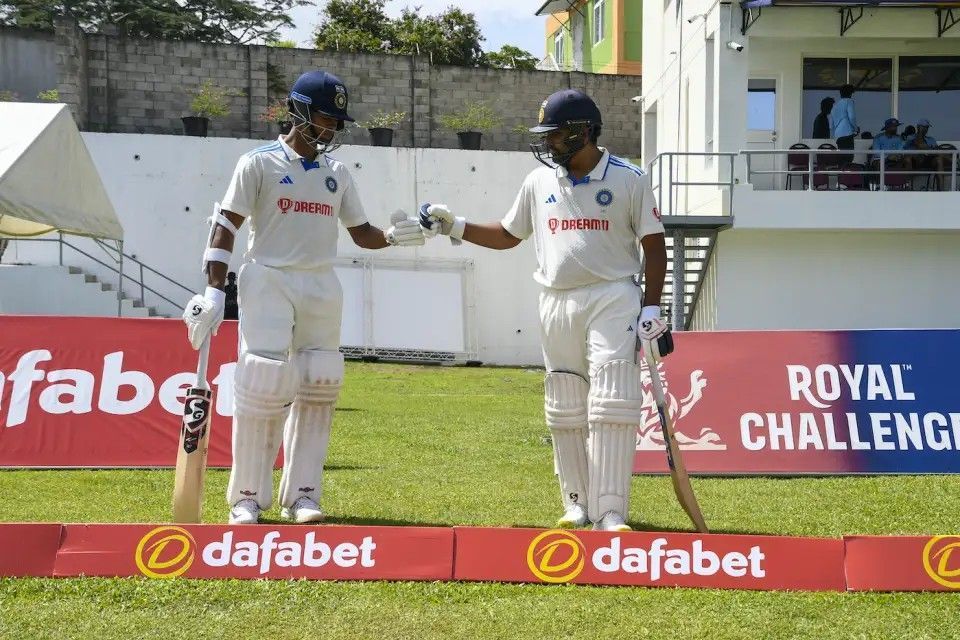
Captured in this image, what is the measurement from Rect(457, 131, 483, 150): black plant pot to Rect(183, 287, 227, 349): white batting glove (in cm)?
2282

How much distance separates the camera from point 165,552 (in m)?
5.14

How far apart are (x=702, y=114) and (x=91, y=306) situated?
1357 cm

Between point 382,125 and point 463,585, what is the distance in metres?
24.7

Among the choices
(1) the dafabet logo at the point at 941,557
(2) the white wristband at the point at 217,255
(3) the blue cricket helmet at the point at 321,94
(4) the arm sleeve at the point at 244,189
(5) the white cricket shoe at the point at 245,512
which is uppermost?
(3) the blue cricket helmet at the point at 321,94

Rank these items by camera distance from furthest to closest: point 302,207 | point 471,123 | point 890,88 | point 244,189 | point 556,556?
point 471,123 < point 890,88 < point 302,207 < point 244,189 < point 556,556

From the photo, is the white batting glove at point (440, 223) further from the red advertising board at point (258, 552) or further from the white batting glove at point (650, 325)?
the red advertising board at point (258, 552)

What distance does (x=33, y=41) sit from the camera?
2900cm

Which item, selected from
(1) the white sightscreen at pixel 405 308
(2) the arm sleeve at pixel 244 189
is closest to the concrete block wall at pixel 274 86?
(1) the white sightscreen at pixel 405 308

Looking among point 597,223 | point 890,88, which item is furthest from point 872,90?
point 597,223

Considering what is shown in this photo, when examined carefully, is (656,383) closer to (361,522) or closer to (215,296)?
(361,522)

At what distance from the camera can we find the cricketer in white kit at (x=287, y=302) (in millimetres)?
6344

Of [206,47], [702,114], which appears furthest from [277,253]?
[206,47]

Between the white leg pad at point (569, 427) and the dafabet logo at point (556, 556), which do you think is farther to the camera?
the white leg pad at point (569, 427)

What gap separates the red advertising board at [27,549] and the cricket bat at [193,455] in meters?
0.97
